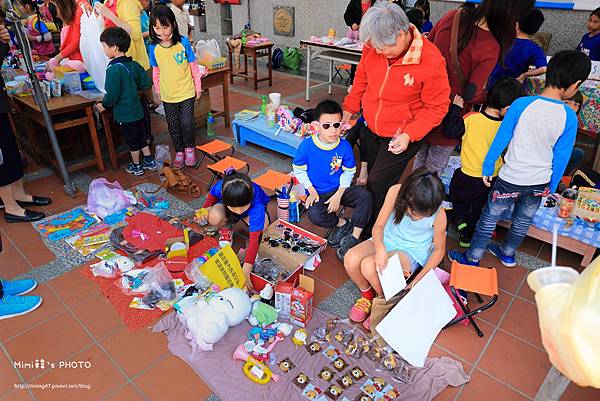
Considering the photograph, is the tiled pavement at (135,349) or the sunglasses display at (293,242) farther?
the sunglasses display at (293,242)

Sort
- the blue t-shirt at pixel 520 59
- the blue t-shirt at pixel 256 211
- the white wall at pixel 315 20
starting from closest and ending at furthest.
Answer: the blue t-shirt at pixel 256 211, the blue t-shirt at pixel 520 59, the white wall at pixel 315 20

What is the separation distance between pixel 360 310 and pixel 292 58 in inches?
292

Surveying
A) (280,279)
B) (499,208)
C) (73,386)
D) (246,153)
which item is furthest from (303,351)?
(246,153)

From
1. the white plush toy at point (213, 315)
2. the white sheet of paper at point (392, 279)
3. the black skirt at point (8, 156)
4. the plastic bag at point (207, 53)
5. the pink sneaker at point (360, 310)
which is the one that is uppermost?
the plastic bag at point (207, 53)

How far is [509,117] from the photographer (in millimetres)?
2705

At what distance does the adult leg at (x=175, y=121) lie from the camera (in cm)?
458

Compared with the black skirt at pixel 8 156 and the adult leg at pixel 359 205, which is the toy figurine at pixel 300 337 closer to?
the adult leg at pixel 359 205

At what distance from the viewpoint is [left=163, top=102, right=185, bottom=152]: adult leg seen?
15.0 feet

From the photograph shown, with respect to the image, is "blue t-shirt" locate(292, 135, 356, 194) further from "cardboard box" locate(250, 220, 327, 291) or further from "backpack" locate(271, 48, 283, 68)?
"backpack" locate(271, 48, 283, 68)

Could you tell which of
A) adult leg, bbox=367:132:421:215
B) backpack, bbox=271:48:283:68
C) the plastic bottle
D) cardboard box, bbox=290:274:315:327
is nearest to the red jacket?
adult leg, bbox=367:132:421:215

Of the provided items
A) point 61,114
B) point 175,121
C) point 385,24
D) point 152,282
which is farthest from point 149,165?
point 385,24

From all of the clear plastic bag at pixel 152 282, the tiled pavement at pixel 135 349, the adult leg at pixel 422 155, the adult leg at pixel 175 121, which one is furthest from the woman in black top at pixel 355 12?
the clear plastic bag at pixel 152 282

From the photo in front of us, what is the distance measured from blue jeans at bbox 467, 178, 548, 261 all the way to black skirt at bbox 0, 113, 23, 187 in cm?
380

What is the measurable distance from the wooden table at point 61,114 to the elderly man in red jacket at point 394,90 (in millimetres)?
2767
